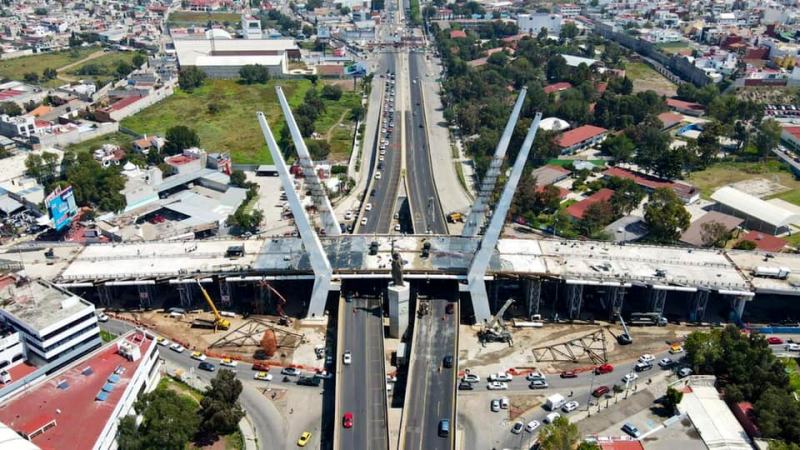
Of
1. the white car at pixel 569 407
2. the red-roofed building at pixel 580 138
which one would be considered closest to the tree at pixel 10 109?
the red-roofed building at pixel 580 138

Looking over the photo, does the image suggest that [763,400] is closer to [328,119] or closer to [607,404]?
[607,404]

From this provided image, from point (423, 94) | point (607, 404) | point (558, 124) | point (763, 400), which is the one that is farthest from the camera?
point (423, 94)

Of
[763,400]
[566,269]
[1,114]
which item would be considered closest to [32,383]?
[566,269]

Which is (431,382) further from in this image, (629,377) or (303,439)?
(629,377)

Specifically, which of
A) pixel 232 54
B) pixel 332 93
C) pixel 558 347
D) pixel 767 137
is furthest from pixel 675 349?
pixel 232 54

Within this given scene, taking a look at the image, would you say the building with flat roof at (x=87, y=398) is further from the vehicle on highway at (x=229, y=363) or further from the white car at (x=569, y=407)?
the white car at (x=569, y=407)

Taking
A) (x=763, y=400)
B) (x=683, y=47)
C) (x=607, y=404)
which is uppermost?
(x=683, y=47)
